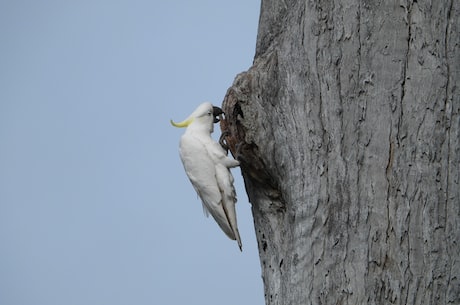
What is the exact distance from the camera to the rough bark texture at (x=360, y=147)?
7.83 feet

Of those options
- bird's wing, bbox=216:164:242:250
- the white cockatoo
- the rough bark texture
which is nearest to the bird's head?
the white cockatoo

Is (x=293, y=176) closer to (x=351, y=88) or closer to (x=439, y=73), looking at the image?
(x=351, y=88)

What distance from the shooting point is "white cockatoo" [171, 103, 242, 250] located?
10.4 feet

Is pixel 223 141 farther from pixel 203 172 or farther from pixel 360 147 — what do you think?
pixel 360 147

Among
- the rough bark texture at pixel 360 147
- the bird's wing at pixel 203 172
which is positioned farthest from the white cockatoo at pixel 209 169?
the rough bark texture at pixel 360 147

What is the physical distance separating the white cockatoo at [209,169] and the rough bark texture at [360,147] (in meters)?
0.45

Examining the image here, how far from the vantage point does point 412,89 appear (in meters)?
2.47

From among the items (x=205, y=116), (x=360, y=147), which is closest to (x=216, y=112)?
(x=205, y=116)

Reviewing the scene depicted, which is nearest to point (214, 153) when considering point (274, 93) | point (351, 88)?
point (274, 93)

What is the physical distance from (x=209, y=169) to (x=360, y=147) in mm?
909

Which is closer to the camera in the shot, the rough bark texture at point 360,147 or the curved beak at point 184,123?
the rough bark texture at point 360,147

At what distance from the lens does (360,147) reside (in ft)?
8.13

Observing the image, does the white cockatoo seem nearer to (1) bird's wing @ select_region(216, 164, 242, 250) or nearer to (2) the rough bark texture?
(1) bird's wing @ select_region(216, 164, 242, 250)

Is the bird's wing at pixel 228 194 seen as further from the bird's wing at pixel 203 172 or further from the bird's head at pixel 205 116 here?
the bird's head at pixel 205 116
